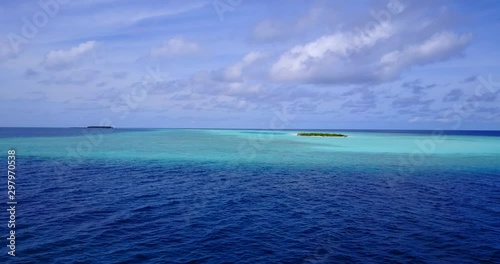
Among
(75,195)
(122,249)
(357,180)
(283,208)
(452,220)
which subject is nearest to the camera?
(122,249)

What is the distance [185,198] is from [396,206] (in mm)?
18059

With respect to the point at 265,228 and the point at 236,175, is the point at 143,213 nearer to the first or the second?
the point at 265,228

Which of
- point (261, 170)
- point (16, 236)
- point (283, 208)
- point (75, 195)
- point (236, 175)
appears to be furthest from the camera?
point (261, 170)

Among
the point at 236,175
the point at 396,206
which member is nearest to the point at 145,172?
the point at 236,175

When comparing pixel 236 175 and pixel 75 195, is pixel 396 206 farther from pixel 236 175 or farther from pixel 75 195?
pixel 75 195

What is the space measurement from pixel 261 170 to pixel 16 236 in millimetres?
31233

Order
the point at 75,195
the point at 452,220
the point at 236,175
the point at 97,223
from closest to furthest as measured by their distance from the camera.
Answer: the point at 97,223
the point at 452,220
the point at 75,195
the point at 236,175

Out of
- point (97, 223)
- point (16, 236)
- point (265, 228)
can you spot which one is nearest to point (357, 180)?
point (265, 228)

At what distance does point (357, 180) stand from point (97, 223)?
93.5 feet

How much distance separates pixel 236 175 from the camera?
136 feet

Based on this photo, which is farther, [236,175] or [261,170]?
[261,170]

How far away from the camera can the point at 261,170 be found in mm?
46250

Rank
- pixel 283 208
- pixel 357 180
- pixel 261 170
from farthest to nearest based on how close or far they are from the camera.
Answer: pixel 261 170 < pixel 357 180 < pixel 283 208

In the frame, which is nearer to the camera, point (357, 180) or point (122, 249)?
point (122, 249)
